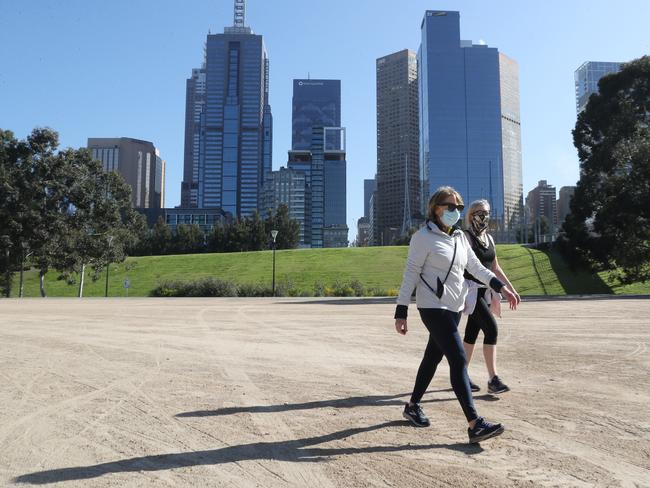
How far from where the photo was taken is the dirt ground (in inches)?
117

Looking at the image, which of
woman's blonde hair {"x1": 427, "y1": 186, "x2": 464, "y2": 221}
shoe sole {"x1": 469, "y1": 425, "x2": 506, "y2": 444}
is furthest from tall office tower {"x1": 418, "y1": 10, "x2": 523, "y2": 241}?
shoe sole {"x1": 469, "y1": 425, "x2": 506, "y2": 444}

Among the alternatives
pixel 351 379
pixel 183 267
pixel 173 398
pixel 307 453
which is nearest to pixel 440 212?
pixel 307 453

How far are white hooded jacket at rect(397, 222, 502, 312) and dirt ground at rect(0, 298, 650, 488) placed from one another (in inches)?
40.0

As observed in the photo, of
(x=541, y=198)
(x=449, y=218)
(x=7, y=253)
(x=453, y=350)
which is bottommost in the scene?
(x=453, y=350)

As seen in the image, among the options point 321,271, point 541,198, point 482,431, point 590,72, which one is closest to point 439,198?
point 482,431

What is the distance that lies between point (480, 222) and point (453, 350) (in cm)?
185

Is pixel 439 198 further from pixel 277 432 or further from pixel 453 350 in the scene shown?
pixel 277 432

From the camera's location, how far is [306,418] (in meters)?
4.12

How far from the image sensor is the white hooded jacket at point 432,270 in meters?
3.62

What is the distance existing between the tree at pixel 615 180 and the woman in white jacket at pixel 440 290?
97.7 feet

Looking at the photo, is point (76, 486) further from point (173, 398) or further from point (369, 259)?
point (369, 259)

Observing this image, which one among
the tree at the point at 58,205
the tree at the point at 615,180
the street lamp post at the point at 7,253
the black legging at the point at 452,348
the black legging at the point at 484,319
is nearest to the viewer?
the black legging at the point at 452,348

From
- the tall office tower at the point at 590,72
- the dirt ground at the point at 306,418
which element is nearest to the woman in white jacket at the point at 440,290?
the dirt ground at the point at 306,418

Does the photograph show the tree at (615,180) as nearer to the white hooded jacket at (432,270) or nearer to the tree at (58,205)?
the white hooded jacket at (432,270)
